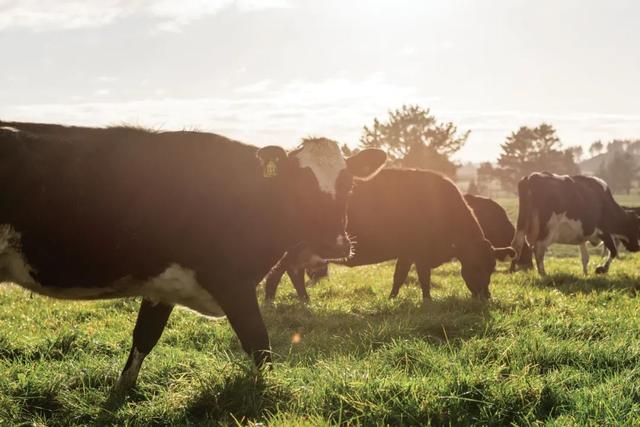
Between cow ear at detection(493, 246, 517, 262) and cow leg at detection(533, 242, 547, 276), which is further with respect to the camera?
cow leg at detection(533, 242, 547, 276)

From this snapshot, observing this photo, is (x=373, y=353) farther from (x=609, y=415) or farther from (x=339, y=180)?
(x=609, y=415)

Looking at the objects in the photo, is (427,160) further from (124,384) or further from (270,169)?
(124,384)

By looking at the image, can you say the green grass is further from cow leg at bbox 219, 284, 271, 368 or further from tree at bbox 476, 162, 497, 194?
tree at bbox 476, 162, 497, 194

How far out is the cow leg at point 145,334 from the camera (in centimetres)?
555

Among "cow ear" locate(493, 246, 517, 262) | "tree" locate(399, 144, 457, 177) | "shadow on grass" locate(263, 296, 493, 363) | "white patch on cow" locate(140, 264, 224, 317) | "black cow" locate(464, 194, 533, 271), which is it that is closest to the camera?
"white patch on cow" locate(140, 264, 224, 317)

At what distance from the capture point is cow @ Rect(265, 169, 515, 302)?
11.2 meters

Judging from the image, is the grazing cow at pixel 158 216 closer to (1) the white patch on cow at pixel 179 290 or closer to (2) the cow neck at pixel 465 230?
(1) the white patch on cow at pixel 179 290

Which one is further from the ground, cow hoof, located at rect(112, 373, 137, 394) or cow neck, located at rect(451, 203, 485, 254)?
cow neck, located at rect(451, 203, 485, 254)

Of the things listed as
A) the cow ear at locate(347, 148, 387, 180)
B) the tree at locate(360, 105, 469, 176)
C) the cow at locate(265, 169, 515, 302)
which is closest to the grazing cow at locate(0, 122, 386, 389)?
the cow ear at locate(347, 148, 387, 180)

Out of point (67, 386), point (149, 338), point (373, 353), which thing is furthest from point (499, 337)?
point (67, 386)

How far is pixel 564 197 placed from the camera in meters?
16.1

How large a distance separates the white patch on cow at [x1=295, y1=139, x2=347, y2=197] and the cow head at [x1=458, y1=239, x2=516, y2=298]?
17.4 ft

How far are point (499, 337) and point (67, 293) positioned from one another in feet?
14.6

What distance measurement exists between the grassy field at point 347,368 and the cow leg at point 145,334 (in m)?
0.15
